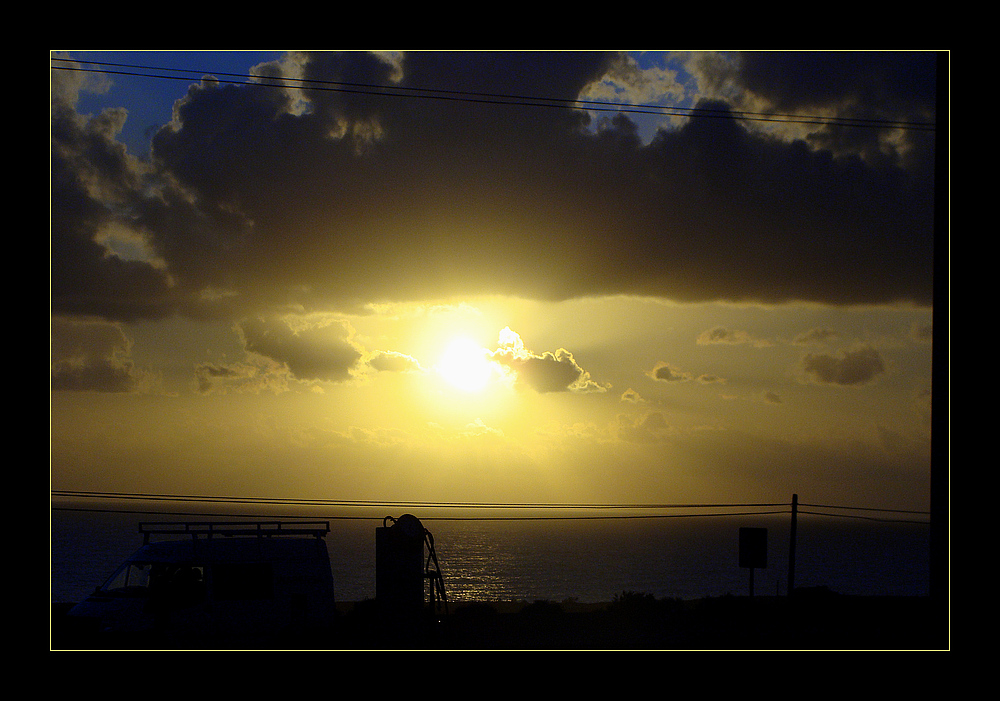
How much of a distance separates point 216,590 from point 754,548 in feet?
38.9

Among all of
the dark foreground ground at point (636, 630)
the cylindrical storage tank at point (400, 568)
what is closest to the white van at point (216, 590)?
the dark foreground ground at point (636, 630)

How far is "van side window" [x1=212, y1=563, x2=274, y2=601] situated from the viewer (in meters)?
16.0

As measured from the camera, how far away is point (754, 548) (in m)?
19.2

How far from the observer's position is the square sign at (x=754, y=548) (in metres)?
19.0

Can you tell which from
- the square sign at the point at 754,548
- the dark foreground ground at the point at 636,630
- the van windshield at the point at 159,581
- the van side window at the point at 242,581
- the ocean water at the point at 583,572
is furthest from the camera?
the ocean water at the point at 583,572

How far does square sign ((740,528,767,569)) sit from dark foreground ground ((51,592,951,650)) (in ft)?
3.55

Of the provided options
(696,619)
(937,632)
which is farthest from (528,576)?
(937,632)

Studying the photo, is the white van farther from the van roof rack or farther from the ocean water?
the ocean water

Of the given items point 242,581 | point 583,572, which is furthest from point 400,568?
point 583,572

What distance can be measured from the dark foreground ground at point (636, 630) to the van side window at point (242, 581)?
0.82 m

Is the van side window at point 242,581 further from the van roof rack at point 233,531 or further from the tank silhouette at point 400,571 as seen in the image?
the tank silhouette at point 400,571

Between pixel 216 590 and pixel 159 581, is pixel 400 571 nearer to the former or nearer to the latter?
pixel 216 590

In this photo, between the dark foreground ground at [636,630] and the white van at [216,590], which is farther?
the dark foreground ground at [636,630]
